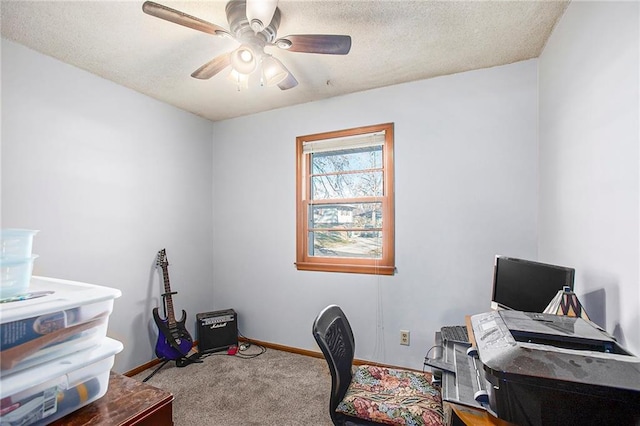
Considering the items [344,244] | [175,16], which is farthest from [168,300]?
[175,16]

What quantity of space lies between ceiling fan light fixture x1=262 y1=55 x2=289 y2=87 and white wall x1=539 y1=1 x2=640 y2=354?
1587mm

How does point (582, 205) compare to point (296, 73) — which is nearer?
point (582, 205)

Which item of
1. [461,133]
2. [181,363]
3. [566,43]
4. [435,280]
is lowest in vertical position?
[181,363]

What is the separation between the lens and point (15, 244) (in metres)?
0.78

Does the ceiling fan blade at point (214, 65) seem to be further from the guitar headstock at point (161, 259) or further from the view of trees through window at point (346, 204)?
the guitar headstock at point (161, 259)

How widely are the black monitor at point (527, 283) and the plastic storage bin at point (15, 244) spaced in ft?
6.73

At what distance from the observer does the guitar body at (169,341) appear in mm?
2639

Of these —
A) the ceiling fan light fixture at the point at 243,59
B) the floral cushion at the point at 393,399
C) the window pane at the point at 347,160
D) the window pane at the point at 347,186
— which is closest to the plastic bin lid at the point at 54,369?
the floral cushion at the point at 393,399

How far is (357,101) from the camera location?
2.78m

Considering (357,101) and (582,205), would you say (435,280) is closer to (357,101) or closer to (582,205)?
(582,205)

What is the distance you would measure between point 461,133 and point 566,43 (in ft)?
2.80

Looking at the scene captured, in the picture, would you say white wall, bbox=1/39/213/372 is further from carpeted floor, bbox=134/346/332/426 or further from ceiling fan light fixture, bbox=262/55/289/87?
ceiling fan light fixture, bbox=262/55/289/87

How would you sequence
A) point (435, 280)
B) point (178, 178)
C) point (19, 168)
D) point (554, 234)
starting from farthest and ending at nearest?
point (178, 178), point (435, 280), point (19, 168), point (554, 234)

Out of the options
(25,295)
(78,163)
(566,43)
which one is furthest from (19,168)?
(566,43)
